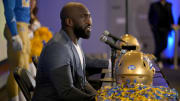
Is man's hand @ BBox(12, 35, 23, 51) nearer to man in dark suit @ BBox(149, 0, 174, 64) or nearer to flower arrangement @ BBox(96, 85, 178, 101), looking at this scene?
flower arrangement @ BBox(96, 85, 178, 101)

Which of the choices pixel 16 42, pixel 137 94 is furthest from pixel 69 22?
pixel 16 42

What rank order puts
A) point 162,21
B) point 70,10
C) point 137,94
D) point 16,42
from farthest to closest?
point 162,21, point 16,42, point 70,10, point 137,94

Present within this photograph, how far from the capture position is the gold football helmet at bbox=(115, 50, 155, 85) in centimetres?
208

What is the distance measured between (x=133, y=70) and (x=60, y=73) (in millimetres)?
417

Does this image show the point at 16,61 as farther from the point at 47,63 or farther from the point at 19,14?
the point at 47,63

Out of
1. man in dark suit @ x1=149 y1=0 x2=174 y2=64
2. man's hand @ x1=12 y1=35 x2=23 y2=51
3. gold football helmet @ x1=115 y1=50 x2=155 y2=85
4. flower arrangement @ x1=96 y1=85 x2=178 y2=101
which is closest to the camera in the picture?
flower arrangement @ x1=96 y1=85 x2=178 y2=101

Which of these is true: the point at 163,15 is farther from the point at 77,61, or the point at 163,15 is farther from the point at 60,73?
the point at 60,73

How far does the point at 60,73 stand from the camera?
2.09m

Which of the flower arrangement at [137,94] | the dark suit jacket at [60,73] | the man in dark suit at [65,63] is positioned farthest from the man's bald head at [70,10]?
the flower arrangement at [137,94]

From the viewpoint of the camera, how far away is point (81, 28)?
2.33 metres

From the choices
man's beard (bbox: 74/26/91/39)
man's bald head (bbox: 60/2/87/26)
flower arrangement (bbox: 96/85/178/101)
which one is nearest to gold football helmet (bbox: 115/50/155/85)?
flower arrangement (bbox: 96/85/178/101)

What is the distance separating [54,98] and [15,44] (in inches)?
61.0

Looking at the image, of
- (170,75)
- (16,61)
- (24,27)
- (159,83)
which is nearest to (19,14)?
(24,27)

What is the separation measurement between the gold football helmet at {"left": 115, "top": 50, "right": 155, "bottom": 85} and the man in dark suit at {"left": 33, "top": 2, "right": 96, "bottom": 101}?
204 millimetres
